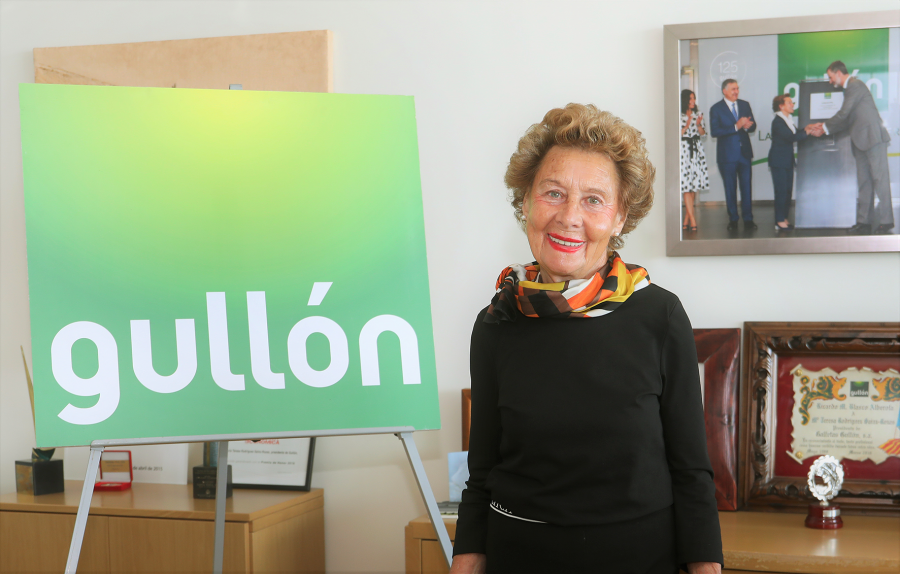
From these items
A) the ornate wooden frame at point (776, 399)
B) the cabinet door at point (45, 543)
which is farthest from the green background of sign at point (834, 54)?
the cabinet door at point (45, 543)

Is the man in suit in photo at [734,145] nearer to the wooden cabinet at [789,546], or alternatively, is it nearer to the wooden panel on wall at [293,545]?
the wooden cabinet at [789,546]

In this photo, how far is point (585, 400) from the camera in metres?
1.07

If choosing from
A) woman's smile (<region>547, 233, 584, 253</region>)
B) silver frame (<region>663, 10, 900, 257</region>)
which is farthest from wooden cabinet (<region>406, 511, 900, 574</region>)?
woman's smile (<region>547, 233, 584, 253</region>)

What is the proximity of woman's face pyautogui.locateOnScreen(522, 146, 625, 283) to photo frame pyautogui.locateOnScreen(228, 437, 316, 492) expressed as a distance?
1315 mm

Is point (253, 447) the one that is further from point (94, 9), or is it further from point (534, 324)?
point (94, 9)

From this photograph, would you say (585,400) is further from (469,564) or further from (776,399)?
(776,399)

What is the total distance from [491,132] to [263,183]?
882 millimetres

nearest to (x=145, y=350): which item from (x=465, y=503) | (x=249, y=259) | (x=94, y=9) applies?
(x=249, y=259)

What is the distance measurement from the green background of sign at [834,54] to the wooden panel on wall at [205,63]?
132cm

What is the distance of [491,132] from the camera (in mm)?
2170

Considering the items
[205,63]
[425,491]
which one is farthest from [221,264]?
[205,63]

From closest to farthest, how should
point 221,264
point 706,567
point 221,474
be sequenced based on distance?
point 706,567 → point 221,264 → point 221,474

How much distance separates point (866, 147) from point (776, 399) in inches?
28.1

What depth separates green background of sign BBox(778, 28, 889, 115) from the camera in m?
1.91
